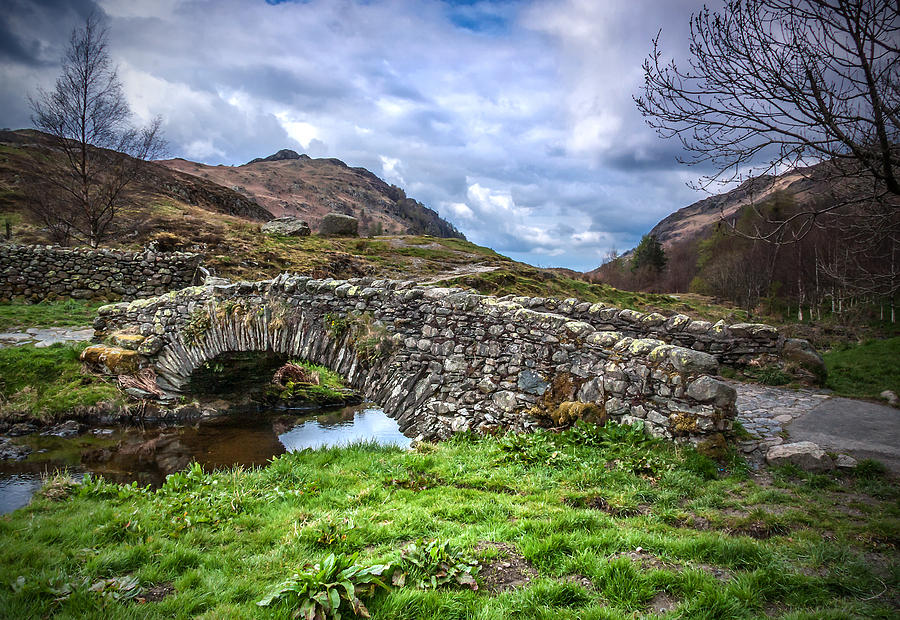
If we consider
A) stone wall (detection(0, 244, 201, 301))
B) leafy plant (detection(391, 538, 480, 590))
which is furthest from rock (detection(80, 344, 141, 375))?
leafy plant (detection(391, 538, 480, 590))

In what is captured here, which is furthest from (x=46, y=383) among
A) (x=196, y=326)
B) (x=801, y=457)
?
(x=801, y=457)

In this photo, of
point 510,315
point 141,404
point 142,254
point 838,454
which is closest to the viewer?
point 838,454

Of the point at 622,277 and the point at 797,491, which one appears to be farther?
the point at 622,277

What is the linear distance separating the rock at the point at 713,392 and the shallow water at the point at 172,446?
527 cm

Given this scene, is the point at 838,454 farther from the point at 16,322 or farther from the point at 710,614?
the point at 16,322

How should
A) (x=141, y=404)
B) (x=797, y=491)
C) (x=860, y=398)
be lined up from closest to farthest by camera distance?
(x=797, y=491) < (x=860, y=398) < (x=141, y=404)

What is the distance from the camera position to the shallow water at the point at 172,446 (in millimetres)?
7395

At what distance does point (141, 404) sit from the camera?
10.4 m

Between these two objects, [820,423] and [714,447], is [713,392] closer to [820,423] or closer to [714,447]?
[714,447]

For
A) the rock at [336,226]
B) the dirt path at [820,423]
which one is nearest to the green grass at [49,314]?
the dirt path at [820,423]

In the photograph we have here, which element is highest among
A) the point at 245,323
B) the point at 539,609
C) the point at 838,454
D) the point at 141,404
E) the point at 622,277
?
the point at 622,277

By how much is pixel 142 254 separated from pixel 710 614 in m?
24.4

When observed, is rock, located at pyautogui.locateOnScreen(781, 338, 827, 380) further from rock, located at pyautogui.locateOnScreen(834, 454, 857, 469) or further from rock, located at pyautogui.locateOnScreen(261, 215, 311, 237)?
rock, located at pyautogui.locateOnScreen(261, 215, 311, 237)

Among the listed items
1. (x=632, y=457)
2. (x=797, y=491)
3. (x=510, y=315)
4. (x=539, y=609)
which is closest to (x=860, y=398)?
(x=797, y=491)
